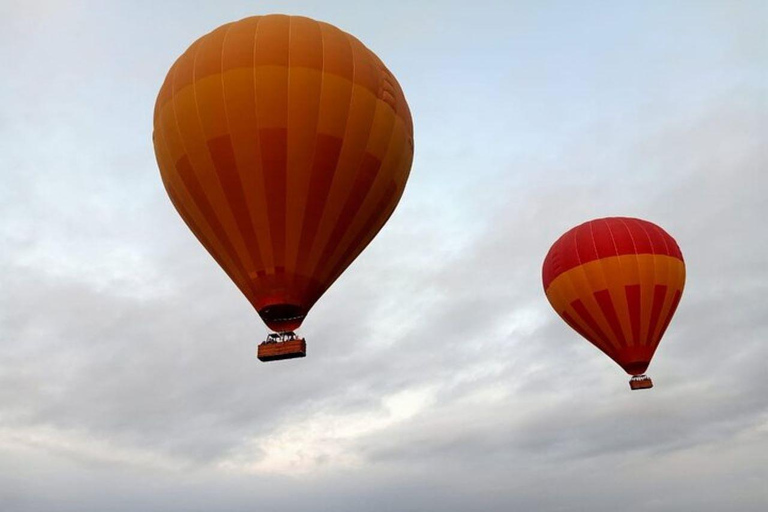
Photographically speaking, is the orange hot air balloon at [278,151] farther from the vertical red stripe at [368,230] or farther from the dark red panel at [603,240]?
the dark red panel at [603,240]

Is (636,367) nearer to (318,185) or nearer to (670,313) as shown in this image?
(670,313)

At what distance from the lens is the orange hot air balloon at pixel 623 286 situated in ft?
86.1

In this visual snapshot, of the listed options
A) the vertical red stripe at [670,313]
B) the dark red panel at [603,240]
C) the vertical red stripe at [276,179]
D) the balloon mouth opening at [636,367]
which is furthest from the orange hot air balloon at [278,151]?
the vertical red stripe at [670,313]

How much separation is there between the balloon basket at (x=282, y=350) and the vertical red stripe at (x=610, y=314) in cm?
1470

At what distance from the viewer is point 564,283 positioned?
28.0 meters

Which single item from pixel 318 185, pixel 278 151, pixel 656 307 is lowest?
pixel 656 307

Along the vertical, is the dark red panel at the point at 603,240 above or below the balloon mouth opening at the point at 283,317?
above

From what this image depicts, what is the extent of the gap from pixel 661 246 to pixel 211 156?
18925mm

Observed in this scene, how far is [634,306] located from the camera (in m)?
26.2

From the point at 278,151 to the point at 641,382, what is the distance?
18.0m

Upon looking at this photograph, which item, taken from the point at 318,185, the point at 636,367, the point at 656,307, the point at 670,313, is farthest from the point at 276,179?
the point at 670,313

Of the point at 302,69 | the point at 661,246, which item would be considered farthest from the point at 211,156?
the point at 661,246

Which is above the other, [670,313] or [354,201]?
[354,201]

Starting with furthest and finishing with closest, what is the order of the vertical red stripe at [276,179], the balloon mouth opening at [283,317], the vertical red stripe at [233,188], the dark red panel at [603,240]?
the dark red panel at [603,240], the balloon mouth opening at [283,317], the vertical red stripe at [233,188], the vertical red stripe at [276,179]
